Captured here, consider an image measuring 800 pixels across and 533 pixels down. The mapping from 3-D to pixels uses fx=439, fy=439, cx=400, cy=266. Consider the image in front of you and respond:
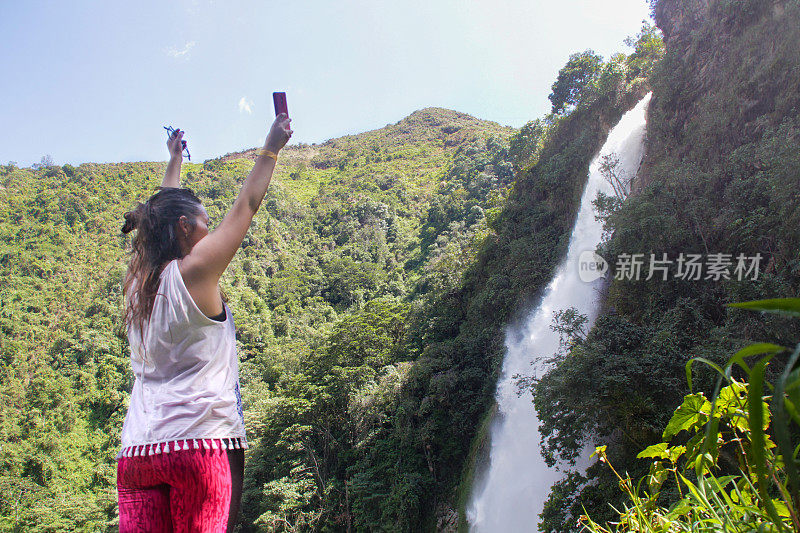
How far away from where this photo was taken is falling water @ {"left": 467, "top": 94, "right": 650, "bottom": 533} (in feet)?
36.3

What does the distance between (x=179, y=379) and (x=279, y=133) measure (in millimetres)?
690

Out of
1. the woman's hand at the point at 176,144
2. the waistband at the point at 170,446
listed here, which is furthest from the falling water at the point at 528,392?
the waistband at the point at 170,446

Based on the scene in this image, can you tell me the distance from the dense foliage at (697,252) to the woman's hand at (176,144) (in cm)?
717

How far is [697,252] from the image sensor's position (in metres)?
8.54

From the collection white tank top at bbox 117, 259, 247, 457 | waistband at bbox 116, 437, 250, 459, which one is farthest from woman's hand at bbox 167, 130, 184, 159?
waistband at bbox 116, 437, 250, 459

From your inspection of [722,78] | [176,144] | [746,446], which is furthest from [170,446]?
[722,78]

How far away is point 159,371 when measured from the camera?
3.47ft

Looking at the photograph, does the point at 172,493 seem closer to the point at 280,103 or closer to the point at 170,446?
the point at 170,446

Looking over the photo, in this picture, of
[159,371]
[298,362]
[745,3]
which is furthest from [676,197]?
[298,362]

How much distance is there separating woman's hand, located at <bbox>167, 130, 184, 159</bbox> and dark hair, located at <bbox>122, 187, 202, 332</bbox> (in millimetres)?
535

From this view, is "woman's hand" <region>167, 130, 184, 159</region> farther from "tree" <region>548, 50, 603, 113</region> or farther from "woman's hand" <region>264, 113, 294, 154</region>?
"tree" <region>548, 50, 603, 113</region>

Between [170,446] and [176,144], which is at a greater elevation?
[176,144]

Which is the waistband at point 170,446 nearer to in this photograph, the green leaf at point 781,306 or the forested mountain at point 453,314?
the forested mountain at point 453,314

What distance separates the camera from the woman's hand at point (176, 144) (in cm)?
167
